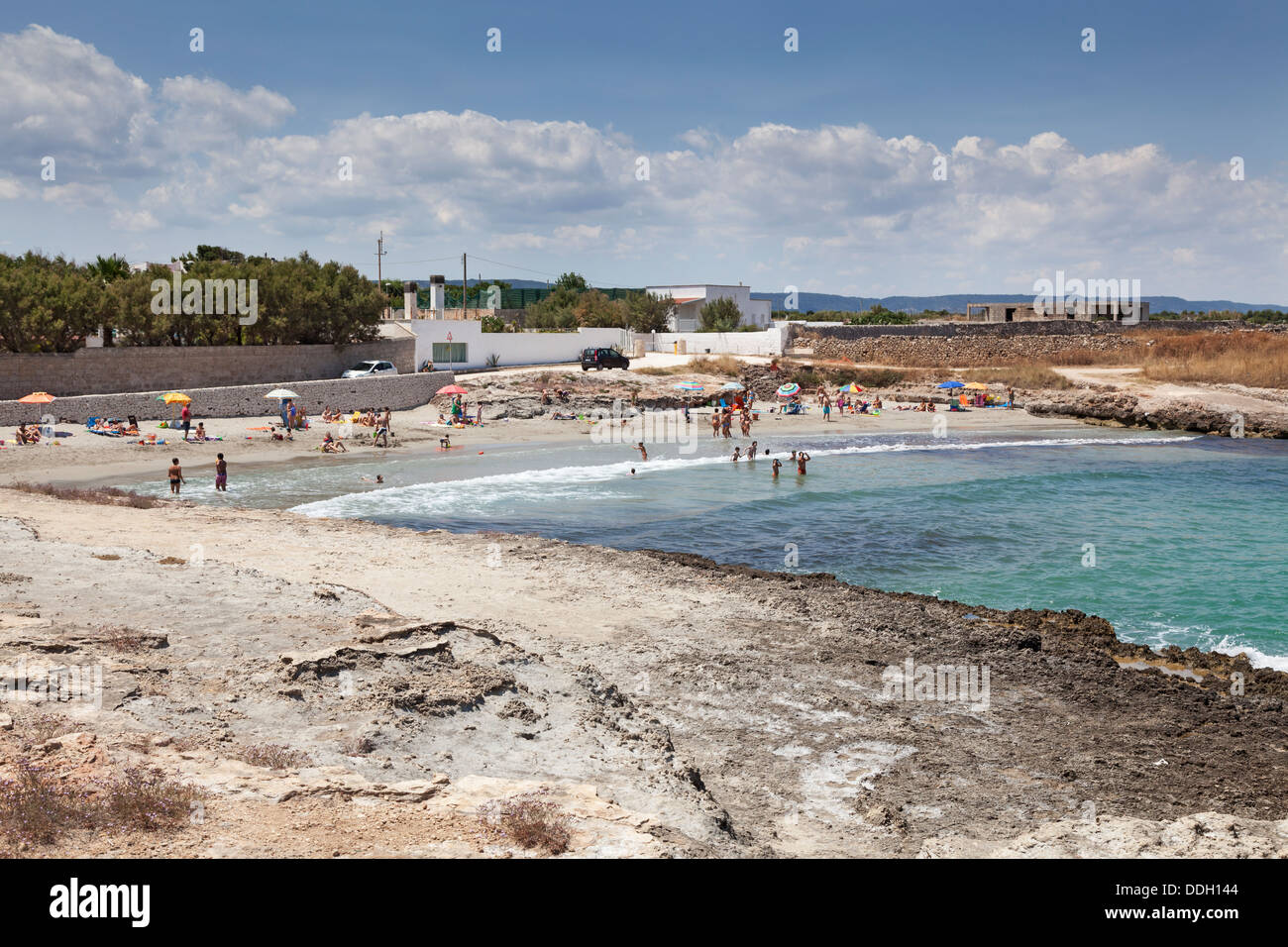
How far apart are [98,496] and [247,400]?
19.0 m

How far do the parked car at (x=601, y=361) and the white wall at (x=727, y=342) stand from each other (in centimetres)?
1151

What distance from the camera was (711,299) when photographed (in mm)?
87250

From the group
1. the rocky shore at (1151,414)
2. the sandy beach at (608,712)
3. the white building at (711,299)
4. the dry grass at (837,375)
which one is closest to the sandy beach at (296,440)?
the rocky shore at (1151,414)

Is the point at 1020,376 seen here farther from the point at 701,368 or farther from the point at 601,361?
the point at 601,361

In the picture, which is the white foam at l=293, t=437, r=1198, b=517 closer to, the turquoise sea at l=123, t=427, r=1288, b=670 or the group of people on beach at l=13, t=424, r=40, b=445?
the turquoise sea at l=123, t=427, r=1288, b=670

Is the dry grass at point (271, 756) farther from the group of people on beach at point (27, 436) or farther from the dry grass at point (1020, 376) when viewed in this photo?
the dry grass at point (1020, 376)

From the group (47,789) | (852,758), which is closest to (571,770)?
(852,758)

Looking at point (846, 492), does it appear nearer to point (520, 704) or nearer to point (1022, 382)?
point (520, 704)

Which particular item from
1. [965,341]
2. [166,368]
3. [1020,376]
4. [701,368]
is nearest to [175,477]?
[166,368]

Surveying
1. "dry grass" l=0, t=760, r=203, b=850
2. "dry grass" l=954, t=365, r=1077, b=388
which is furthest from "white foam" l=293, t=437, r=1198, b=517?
"dry grass" l=954, t=365, r=1077, b=388

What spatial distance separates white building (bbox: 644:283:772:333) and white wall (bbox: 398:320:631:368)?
20.4 meters

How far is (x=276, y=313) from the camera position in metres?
47.5

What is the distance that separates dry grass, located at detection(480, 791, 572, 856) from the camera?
6273mm
